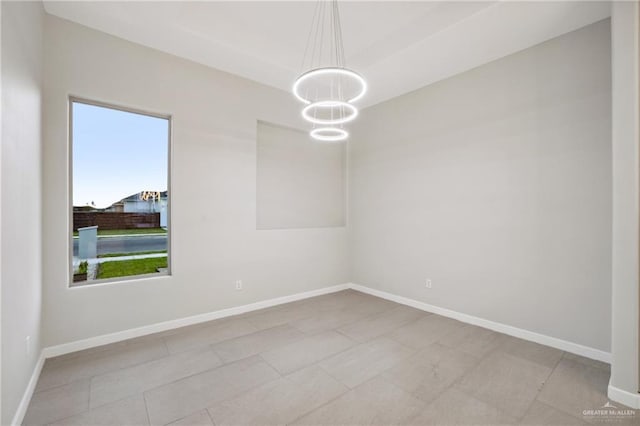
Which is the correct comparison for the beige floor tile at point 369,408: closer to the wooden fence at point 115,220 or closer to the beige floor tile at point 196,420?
the beige floor tile at point 196,420

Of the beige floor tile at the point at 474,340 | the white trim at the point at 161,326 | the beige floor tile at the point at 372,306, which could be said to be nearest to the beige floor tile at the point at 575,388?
the beige floor tile at the point at 474,340

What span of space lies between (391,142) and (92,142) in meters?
4.27

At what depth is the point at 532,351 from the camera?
129 inches

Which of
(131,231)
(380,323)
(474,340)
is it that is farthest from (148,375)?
(474,340)

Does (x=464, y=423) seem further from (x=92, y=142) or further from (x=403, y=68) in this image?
(x=92, y=142)

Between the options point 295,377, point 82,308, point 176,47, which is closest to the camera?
point 295,377

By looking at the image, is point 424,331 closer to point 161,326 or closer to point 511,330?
point 511,330

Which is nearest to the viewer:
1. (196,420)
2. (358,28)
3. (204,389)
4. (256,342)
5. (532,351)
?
(196,420)

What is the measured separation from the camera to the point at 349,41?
3.84 m

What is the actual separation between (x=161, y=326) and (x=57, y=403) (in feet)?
4.68

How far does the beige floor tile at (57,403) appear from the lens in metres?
2.19

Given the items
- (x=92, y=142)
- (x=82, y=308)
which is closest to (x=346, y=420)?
(x=82, y=308)

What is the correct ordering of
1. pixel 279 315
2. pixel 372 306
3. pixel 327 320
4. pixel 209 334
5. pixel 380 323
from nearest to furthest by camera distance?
pixel 209 334, pixel 380 323, pixel 327 320, pixel 279 315, pixel 372 306

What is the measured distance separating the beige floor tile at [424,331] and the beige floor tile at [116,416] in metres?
2.65
